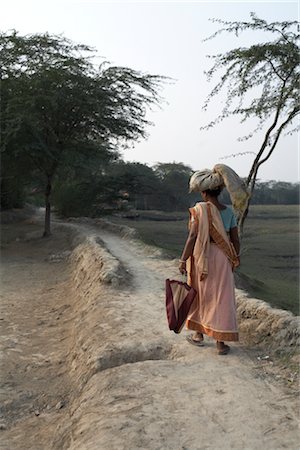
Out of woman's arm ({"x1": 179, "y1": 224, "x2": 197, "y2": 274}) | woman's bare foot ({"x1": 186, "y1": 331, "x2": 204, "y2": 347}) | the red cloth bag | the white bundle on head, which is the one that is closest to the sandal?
woman's bare foot ({"x1": 186, "y1": 331, "x2": 204, "y2": 347})

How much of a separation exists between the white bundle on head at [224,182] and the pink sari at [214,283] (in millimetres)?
184

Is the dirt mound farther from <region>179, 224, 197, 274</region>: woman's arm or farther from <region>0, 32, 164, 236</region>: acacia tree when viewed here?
<region>0, 32, 164, 236</region>: acacia tree

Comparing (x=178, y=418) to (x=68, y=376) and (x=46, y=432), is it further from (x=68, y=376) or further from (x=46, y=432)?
(x=68, y=376)

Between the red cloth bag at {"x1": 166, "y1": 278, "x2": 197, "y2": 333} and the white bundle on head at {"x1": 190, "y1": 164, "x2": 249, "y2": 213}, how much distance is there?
899 mm

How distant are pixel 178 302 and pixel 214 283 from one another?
38 cm

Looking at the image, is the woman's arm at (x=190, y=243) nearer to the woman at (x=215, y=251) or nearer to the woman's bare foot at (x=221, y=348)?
the woman at (x=215, y=251)

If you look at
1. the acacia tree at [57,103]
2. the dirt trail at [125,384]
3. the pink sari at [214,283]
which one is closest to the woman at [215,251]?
the pink sari at [214,283]

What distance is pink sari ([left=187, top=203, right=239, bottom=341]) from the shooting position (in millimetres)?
4043

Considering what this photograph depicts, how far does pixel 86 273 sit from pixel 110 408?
18.0 ft

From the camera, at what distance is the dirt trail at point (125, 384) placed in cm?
288

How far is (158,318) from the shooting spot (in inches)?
219

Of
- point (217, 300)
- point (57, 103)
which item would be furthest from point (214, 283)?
point (57, 103)

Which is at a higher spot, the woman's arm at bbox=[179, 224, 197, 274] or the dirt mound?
the woman's arm at bbox=[179, 224, 197, 274]

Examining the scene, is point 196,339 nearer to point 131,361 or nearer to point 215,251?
point 131,361
